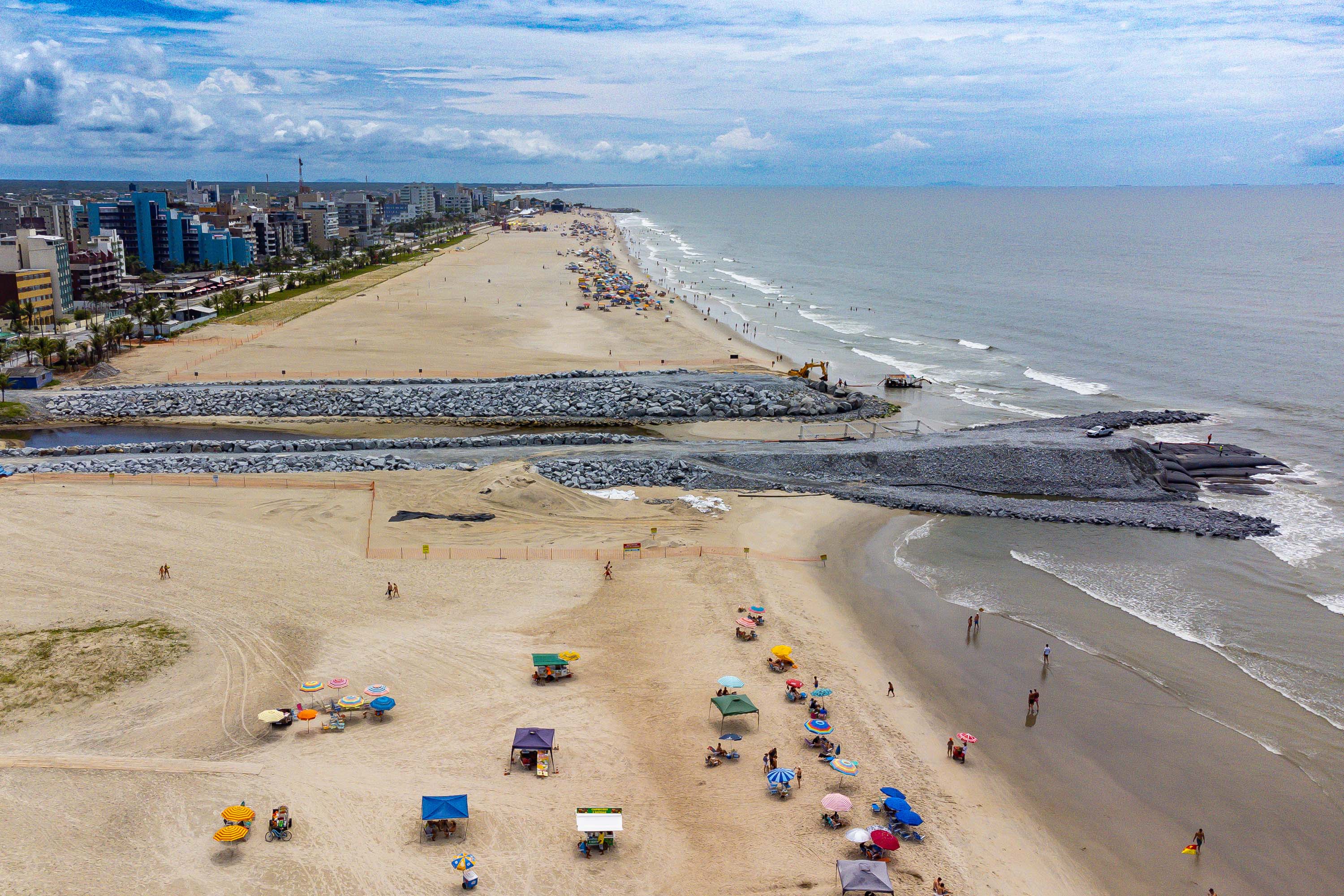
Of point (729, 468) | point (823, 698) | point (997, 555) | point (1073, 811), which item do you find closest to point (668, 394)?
point (729, 468)

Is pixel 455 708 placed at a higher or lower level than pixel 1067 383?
lower

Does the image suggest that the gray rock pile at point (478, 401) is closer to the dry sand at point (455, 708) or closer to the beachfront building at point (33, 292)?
the dry sand at point (455, 708)

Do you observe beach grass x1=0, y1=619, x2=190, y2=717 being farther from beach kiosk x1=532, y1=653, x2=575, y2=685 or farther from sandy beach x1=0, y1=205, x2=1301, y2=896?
beach kiosk x1=532, y1=653, x2=575, y2=685

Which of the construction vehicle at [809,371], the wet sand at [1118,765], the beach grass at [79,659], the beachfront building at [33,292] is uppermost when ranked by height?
the beachfront building at [33,292]

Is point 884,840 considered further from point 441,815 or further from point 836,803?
point 441,815

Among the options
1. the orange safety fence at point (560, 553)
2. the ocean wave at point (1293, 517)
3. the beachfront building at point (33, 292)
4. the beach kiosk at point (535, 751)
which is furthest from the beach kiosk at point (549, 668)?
the beachfront building at point (33, 292)

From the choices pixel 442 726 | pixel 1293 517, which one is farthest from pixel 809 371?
pixel 442 726
